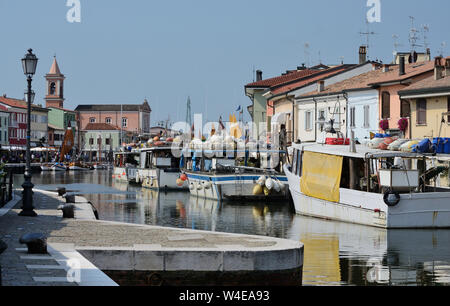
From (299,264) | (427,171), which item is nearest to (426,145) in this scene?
(427,171)

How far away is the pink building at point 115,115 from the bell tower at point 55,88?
474 inches

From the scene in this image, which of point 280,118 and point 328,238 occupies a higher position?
point 280,118

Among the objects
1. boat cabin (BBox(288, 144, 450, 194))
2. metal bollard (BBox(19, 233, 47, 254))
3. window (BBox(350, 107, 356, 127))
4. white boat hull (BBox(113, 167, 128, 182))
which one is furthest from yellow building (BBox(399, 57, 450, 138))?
white boat hull (BBox(113, 167, 128, 182))

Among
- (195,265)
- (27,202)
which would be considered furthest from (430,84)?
(195,265)

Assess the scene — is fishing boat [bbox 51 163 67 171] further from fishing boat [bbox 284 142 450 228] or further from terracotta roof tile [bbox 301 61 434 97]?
fishing boat [bbox 284 142 450 228]

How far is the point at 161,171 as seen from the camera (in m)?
56.0

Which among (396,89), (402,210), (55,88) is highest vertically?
(55,88)

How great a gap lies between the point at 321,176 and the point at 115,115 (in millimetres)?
162748

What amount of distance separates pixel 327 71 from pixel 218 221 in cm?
3282

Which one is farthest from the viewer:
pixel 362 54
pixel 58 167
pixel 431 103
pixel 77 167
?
pixel 77 167

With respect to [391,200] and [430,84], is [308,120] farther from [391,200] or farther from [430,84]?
[391,200]

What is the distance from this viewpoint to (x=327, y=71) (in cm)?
6306

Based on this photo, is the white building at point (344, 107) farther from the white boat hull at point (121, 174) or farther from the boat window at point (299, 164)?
the white boat hull at point (121, 174)
